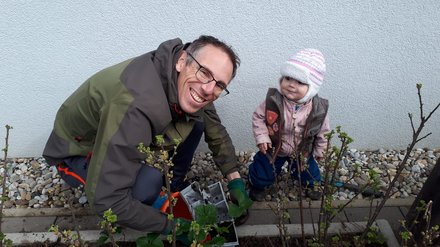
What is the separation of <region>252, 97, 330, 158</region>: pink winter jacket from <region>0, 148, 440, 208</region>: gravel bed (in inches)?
19.3

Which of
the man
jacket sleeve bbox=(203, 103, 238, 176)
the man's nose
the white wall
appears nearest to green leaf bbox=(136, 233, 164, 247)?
the man

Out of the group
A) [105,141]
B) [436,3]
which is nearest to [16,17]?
[105,141]

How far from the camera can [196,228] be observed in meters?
1.19

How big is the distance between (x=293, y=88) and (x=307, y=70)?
0.13 metres

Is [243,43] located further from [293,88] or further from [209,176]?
[209,176]

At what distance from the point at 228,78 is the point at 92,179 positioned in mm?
828

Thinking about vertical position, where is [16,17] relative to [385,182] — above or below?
above

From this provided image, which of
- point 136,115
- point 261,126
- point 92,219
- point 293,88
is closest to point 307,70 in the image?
point 293,88

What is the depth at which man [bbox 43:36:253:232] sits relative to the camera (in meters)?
1.65

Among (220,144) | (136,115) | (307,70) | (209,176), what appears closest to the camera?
(136,115)

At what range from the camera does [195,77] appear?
1782mm

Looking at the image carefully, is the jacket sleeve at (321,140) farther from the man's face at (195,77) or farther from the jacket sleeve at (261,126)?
the man's face at (195,77)

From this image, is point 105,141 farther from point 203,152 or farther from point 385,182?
point 385,182

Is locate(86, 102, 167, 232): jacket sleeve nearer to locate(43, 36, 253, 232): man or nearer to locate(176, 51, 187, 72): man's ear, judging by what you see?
locate(43, 36, 253, 232): man
